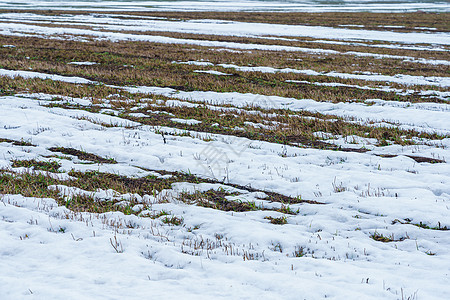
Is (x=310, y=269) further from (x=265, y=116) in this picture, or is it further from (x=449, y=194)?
(x=265, y=116)

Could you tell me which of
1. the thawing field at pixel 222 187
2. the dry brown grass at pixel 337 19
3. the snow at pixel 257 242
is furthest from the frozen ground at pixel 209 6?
the snow at pixel 257 242

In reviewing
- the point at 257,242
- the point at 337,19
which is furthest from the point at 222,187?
the point at 337,19

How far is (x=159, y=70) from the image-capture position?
725 inches

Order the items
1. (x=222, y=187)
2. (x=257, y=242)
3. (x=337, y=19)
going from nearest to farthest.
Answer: (x=257, y=242), (x=222, y=187), (x=337, y=19)

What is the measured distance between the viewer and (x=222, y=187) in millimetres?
7051

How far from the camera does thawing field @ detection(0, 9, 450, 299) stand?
14.2ft

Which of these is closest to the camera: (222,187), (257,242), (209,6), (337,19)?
(257,242)

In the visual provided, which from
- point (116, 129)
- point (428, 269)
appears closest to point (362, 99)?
point (116, 129)

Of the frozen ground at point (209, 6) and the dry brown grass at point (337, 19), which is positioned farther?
the frozen ground at point (209, 6)

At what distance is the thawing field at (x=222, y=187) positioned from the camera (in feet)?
14.2

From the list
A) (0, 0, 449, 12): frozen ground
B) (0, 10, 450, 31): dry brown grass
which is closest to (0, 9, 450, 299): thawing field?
(0, 10, 450, 31): dry brown grass

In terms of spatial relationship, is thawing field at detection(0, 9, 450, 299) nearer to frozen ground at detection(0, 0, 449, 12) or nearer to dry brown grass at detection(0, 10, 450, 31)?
dry brown grass at detection(0, 10, 450, 31)

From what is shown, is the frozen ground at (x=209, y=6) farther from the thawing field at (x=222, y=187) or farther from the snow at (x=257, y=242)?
the snow at (x=257, y=242)

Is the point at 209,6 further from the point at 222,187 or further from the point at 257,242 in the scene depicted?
the point at 257,242
